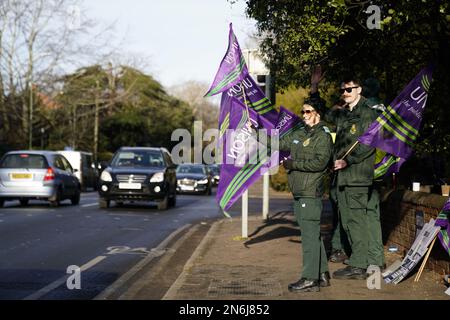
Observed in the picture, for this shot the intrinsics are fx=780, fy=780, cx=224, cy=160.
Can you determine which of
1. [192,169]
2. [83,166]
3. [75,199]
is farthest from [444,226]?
[83,166]

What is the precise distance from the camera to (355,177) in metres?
8.86

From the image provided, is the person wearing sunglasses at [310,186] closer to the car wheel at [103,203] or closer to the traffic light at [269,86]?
the traffic light at [269,86]

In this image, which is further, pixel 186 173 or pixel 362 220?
pixel 186 173

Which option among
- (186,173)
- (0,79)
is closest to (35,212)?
(186,173)

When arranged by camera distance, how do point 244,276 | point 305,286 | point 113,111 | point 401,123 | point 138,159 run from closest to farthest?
point 305,286 → point 401,123 → point 244,276 → point 138,159 → point 113,111

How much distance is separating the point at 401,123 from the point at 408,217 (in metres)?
2.28

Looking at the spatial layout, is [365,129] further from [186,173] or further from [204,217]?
[186,173]

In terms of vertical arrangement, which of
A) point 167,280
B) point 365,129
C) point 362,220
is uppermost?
point 365,129

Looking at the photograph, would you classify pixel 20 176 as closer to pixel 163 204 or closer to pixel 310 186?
pixel 163 204

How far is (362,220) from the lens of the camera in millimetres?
8930

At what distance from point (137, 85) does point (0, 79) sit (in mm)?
25816

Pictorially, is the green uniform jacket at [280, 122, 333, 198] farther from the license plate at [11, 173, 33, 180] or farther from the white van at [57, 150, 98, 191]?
the white van at [57, 150, 98, 191]

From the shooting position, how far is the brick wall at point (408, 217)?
884cm

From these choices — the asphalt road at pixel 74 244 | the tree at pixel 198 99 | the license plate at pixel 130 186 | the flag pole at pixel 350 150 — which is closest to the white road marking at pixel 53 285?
the asphalt road at pixel 74 244
